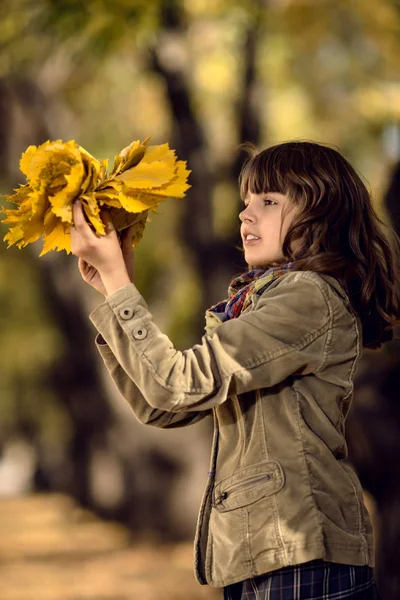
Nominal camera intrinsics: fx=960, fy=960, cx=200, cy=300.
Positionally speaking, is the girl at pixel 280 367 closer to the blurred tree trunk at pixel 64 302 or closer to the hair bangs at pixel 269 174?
the hair bangs at pixel 269 174

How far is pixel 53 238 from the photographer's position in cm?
229

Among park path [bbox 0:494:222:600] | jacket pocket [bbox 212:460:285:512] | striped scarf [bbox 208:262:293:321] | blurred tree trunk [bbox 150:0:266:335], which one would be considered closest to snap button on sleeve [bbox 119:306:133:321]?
striped scarf [bbox 208:262:293:321]

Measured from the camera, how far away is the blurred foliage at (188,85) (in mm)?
5957

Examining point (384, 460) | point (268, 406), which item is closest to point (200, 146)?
point (384, 460)

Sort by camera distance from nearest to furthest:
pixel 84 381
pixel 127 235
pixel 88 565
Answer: pixel 127 235 → pixel 88 565 → pixel 84 381

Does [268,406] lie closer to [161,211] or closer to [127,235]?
[127,235]

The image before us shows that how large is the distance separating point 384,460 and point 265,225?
2.37 m

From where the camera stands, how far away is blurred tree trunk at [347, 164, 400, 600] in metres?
4.45

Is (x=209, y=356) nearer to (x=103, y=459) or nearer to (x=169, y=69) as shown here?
(x=169, y=69)

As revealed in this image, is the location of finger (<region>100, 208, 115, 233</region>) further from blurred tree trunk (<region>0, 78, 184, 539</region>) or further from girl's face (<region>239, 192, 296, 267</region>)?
blurred tree trunk (<region>0, 78, 184, 539</region>)

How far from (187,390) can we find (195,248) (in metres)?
4.90

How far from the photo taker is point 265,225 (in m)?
2.39

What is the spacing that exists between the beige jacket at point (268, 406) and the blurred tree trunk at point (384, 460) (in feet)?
7.06

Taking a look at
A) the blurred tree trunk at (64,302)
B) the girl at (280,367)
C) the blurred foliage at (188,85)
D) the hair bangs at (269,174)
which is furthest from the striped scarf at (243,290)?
the blurred tree trunk at (64,302)
